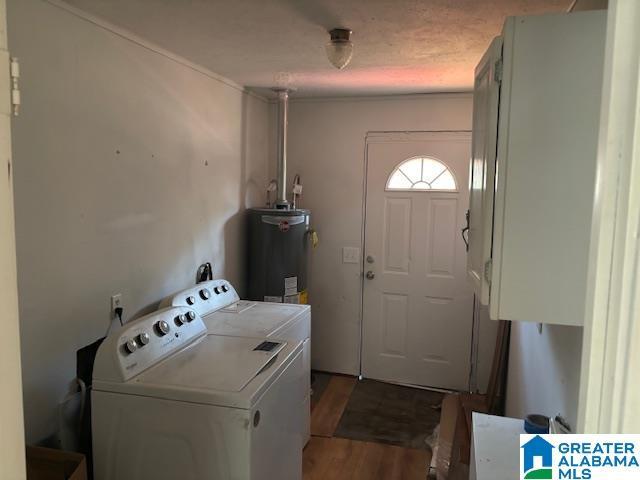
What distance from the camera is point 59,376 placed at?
6.47 feet

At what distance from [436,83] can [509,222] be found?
7.35 ft

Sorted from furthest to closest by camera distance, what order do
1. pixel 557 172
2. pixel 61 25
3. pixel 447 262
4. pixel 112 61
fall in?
1. pixel 447 262
2. pixel 112 61
3. pixel 61 25
4. pixel 557 172

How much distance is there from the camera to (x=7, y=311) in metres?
0.64

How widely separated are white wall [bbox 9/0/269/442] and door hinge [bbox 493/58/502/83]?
1.56m

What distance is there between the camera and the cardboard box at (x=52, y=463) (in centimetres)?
165

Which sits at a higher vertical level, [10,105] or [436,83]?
[436,83]

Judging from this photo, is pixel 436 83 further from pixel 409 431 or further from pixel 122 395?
pixel 122 395

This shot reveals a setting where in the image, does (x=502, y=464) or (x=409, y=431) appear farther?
(x=409, y=431)

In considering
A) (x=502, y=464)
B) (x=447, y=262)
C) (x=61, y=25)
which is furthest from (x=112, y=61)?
(x=447, y=262)

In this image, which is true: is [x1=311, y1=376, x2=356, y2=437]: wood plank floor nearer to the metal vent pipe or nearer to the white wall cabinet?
the metal vent pipe

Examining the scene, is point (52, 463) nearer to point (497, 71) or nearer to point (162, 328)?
point (162, 328)

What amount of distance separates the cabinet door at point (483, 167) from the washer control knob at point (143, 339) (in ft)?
4.15

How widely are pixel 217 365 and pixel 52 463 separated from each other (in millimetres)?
630

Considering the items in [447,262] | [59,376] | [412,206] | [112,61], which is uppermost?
[112,61]
